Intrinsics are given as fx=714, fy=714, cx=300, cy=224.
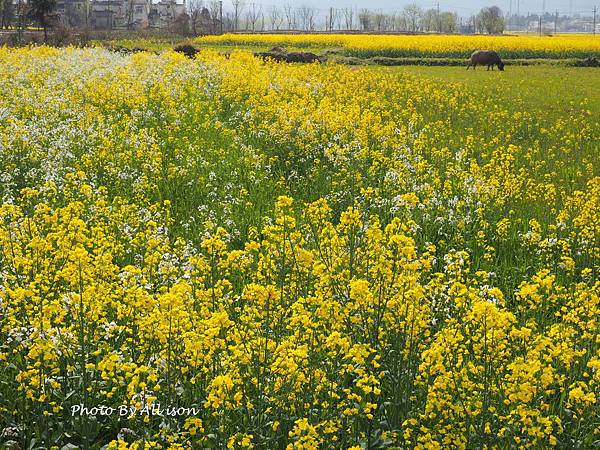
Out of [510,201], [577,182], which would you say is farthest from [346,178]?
→ [577,182]

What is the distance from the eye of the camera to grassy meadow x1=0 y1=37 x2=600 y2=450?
3998 mm

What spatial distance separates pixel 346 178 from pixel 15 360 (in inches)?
234

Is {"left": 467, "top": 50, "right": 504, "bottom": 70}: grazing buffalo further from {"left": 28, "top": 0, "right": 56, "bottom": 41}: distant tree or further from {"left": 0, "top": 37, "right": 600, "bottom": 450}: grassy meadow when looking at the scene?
{"left": 28, "top": 0, "right": 56, "bottom": 41}: distant tree

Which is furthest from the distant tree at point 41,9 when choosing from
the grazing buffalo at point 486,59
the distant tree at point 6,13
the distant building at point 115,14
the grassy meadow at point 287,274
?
the distant building at point 115,14

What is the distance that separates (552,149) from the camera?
13477 mm

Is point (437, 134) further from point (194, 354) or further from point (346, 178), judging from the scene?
point (194, 354)

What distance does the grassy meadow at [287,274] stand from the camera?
4.00 metres

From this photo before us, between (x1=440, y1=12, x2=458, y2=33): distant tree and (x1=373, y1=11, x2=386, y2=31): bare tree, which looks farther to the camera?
(x1=373, y1=11, x2=386, y2=31): bare tree

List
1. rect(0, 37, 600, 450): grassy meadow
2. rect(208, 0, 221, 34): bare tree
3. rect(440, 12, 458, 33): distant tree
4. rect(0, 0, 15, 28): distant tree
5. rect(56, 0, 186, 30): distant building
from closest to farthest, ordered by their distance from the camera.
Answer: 1. rect(0, 37, 600, 450): grassy meadow
2. rect(0, 0, 15, 28): distant tree
3. rect(208, 0, 221, 34): bare tree
4. rect(56, 0, 186, 30): distant building
5. rect(440, 12, 458, 33): distant tree

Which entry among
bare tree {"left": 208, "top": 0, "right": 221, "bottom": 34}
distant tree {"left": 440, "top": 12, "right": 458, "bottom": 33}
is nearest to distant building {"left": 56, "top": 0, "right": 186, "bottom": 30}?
bare tree {"left": 208, "top": 0, "right": 221, "bottom": 34}

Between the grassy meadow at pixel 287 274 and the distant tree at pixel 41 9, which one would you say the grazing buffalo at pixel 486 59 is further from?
the distant tree at pixel 41 9

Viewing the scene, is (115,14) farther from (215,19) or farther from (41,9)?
(41,9)

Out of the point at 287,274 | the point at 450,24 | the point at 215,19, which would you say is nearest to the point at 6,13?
the point at 215,19

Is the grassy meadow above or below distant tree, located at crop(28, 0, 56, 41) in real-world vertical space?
below
